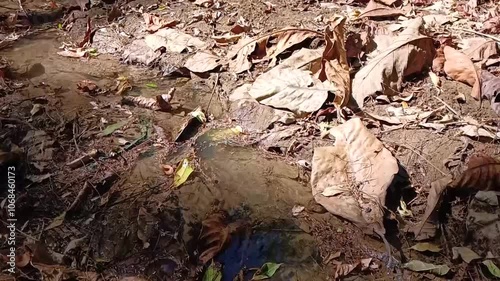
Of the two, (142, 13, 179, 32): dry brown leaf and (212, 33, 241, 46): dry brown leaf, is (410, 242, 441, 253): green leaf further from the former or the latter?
(142, 13, 179, 32): dry brown leaf

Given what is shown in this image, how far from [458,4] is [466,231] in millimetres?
1859

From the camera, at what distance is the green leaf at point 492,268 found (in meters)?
1.93

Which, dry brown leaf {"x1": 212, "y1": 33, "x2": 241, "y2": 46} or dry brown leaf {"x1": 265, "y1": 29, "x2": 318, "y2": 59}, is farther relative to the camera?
dry brown leaf {"x1": 212, "y1": 33, "x2": 241, "y2": 46}

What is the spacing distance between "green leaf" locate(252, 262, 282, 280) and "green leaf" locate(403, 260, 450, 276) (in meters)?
0.51

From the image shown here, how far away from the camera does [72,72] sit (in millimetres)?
3270

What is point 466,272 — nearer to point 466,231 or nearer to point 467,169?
point 466,231

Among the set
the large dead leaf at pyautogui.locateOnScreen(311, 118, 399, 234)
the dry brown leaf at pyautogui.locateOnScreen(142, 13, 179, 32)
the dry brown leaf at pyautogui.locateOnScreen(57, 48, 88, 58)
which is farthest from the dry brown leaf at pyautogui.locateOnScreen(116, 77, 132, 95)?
the large dead leaf at pyautogui.locateOnScreen(311, 118, 399, 234)

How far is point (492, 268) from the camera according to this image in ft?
6.36

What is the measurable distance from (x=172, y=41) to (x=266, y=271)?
1907mm

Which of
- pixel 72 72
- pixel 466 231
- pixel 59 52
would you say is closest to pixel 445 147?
pixel 466 231

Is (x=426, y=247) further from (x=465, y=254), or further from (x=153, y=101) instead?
(x=153, y=101)

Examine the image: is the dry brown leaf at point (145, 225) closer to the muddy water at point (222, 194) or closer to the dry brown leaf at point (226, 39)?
the muddy water at point (222, 194)

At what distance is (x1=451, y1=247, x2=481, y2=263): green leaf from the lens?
1971 millimetres

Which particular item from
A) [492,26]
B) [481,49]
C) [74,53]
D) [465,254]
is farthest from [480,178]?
[74,53]
